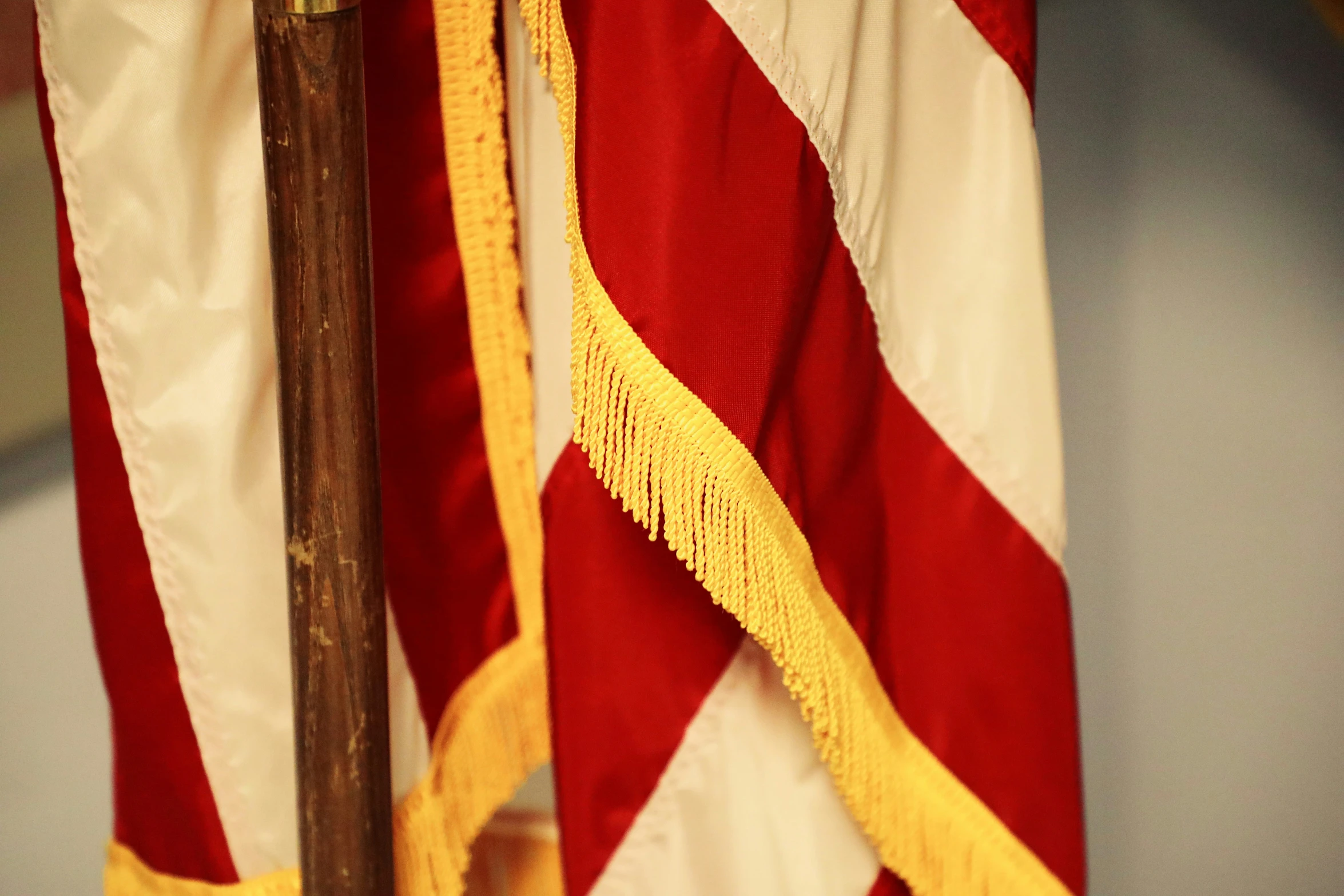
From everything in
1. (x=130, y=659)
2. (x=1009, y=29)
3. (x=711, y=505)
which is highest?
(x=1009, y=29)

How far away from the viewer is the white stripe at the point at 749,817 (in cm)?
58

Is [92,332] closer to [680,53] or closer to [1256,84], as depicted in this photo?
[680,53]

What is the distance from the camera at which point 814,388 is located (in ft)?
1.78

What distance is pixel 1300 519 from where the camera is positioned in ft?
2.57

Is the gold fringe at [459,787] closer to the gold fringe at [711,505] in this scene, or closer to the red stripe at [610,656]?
the red stripe at [610,656]

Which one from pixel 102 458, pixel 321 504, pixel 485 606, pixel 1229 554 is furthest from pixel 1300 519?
pixel 102 458

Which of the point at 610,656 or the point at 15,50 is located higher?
the point at 15,50

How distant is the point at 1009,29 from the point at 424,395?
39 centimetres

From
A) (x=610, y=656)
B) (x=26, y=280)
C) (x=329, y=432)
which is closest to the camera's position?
(x=329, y=432)

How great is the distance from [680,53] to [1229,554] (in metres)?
0.61

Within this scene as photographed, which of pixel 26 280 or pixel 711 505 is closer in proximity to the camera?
pixel 711 505

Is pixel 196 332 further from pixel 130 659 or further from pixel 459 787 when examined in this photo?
pixel 459 787

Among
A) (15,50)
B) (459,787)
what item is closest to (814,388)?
(459,787)

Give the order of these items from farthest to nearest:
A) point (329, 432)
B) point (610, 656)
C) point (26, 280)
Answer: point (26, 280)
point (610, 656)
point (329, 432)
